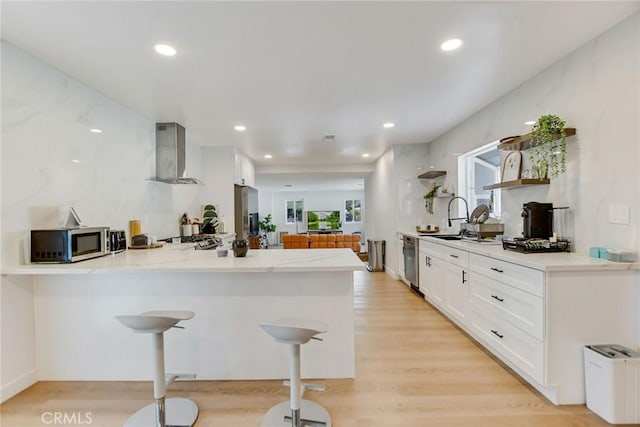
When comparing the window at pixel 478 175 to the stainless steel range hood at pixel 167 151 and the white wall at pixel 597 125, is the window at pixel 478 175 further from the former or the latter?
the stainless steel range hood at pixel 167 151

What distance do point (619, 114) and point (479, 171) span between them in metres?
2.26

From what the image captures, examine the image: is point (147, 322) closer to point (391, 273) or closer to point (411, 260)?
point (411, 260)

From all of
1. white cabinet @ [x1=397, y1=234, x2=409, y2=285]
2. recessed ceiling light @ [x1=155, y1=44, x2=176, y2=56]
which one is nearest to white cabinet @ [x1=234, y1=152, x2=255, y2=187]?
white cabinet @ [x1=397, y1=234, x2=409, y2=285]

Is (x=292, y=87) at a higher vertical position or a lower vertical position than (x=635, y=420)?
higher

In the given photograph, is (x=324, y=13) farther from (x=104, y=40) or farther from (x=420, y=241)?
(x=420, y=241)

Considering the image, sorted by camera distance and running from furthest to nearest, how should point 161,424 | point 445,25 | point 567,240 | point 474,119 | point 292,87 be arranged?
point 474,119 < point 292,87 < point 567,240 < point 445,25 < point 161,424

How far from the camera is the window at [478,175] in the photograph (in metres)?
3.84

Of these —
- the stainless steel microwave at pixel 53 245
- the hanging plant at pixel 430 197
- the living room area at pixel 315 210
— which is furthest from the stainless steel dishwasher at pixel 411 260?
the living room area at pixel 315 210

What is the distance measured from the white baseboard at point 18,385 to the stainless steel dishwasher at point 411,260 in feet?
14.1

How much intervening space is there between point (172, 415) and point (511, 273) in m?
2.56

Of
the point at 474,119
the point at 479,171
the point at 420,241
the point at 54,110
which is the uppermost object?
the point at 474,119

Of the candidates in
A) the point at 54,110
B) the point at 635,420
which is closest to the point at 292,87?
the point at 54,110

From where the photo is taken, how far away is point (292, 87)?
9.69ft

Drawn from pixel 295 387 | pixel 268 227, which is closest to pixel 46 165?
pixel 295 387
